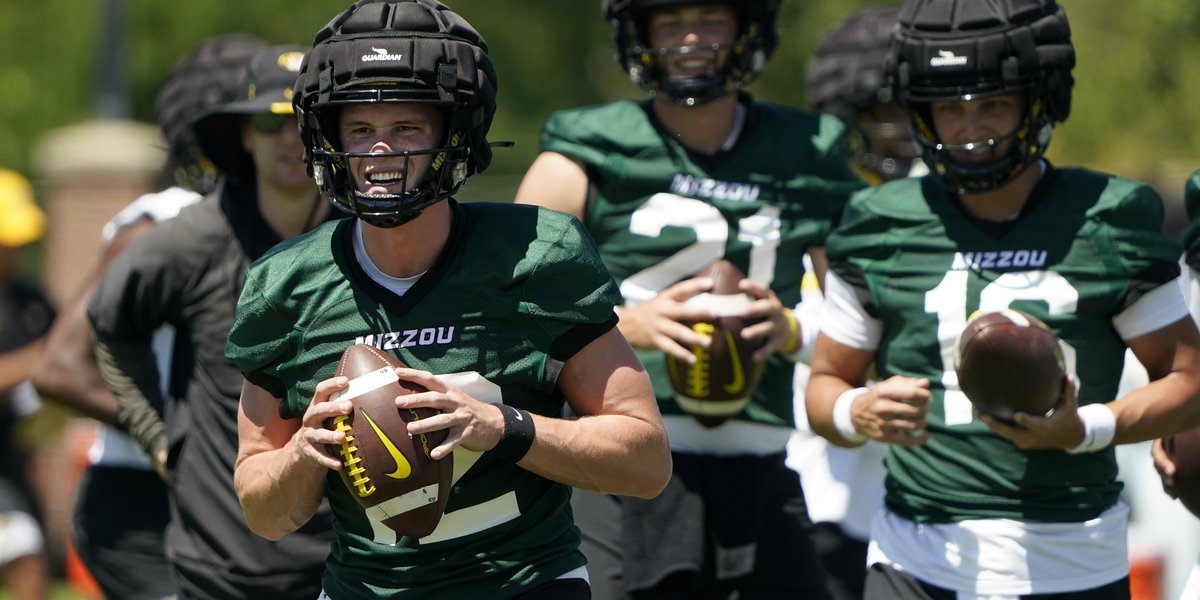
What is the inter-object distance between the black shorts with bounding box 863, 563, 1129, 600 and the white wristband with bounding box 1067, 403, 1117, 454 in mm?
354

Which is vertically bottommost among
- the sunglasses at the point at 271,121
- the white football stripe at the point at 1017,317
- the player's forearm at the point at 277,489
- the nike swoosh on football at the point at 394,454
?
the player's forearm at the point at 277,489

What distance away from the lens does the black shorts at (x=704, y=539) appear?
16.8 feet

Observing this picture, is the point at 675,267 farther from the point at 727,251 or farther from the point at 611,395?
the point at 611,395

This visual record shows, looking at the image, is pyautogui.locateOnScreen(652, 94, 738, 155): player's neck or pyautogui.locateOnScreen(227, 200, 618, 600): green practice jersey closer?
pyautogui.locateOnScreen(227, 200, 618, 600): green practice jersey

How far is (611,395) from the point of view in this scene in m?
3.82

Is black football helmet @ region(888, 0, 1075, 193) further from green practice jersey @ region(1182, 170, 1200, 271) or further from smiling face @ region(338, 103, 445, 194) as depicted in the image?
smiling face @ region(338, 103, 445, 194)

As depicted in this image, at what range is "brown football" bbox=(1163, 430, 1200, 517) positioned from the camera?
15.3 ft

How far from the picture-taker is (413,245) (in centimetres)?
387

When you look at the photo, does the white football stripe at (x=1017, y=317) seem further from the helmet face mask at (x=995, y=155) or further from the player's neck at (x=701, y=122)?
the player's neck at (x=701, y=122)

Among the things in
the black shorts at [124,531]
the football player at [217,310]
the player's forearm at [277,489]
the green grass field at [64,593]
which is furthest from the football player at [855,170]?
the green grass field at [64,593]

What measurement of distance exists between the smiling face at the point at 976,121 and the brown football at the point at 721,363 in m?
0.76

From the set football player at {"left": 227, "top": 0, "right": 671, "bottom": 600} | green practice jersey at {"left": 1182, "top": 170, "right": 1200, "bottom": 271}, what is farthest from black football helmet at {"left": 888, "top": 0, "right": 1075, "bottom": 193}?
football player at {"left": 227, "top": 0, "right": 671, "bottom": 600}

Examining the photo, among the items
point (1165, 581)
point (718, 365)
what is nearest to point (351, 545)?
point (718, 365)

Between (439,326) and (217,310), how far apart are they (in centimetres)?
163
